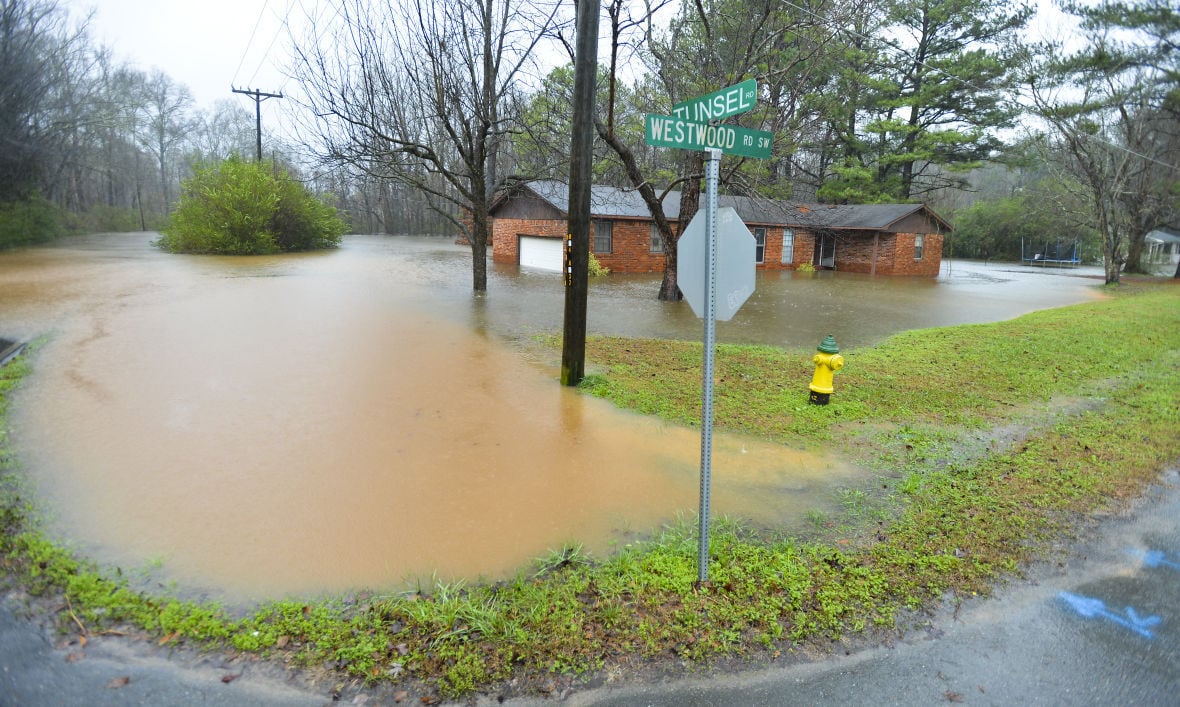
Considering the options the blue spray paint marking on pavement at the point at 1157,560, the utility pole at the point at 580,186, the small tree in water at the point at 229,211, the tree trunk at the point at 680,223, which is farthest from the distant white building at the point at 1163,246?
the small tree in water at the point at 229,211

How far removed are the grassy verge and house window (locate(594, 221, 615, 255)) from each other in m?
17.5

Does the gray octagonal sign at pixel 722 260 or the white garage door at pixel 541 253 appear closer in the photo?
the gray octagonal sign at pixel 722 260

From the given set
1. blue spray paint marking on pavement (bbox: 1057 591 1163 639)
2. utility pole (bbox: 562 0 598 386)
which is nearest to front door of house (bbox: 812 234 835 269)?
utility pole (bbox: 562 0 598 386)

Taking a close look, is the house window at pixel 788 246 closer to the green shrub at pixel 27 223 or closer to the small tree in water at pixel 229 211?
the small tree in water at pixel 229 211

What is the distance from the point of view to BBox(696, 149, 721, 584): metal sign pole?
316 cm

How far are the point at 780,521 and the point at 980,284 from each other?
2677 centimetres

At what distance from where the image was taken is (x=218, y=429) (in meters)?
6.11

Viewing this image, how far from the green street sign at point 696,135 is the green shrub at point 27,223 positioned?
31706 mm

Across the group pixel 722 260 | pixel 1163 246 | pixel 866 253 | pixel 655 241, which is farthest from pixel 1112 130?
pixel 1163 246

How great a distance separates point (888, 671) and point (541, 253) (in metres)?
24.0

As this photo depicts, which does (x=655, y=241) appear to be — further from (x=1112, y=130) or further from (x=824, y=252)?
(x=1112, y=130)

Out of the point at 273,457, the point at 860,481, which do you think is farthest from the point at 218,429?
the point at 860,481

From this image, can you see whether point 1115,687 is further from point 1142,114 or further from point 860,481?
point 1142,114

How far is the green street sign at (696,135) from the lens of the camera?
3.37 m
